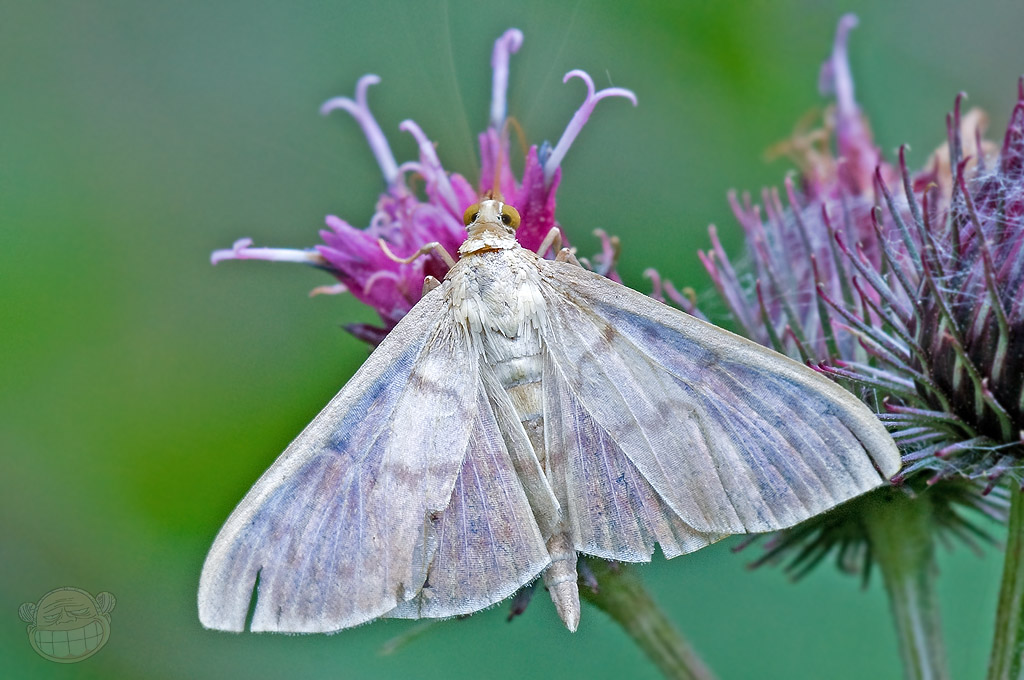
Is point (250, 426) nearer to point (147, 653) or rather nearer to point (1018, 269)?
point (147, 653)

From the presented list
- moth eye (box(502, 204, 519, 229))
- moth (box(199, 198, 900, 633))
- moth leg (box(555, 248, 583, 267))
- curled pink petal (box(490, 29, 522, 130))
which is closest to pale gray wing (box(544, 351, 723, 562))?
moth (box(199, 198, 900, 633))

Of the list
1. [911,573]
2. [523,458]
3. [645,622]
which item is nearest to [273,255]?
[523,458]

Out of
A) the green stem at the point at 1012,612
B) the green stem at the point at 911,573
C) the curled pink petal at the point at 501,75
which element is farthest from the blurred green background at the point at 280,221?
the green stem at the point at 1012,612

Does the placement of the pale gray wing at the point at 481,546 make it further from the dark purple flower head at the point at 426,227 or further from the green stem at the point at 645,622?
the dark purple flower head at the point at 426,227

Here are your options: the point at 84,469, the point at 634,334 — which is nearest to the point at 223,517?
the point at 84,469

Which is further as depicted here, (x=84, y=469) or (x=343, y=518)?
(x=84, y=469)

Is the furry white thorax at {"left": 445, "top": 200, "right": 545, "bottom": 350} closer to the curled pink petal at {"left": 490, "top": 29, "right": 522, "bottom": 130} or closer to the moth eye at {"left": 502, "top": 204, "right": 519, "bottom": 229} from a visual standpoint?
the moth eye at {"left": 502, "top": 204, "right": 519, "bottom": 229}

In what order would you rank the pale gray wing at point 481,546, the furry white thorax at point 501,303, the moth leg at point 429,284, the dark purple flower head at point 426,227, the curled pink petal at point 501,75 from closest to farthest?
the pale gray wing at point 481,546, the furry white thorax at point 501,303, the moth leg at point 429,284, the dark purple flower head at point 426,227, the curled pink petal at point 501,75
